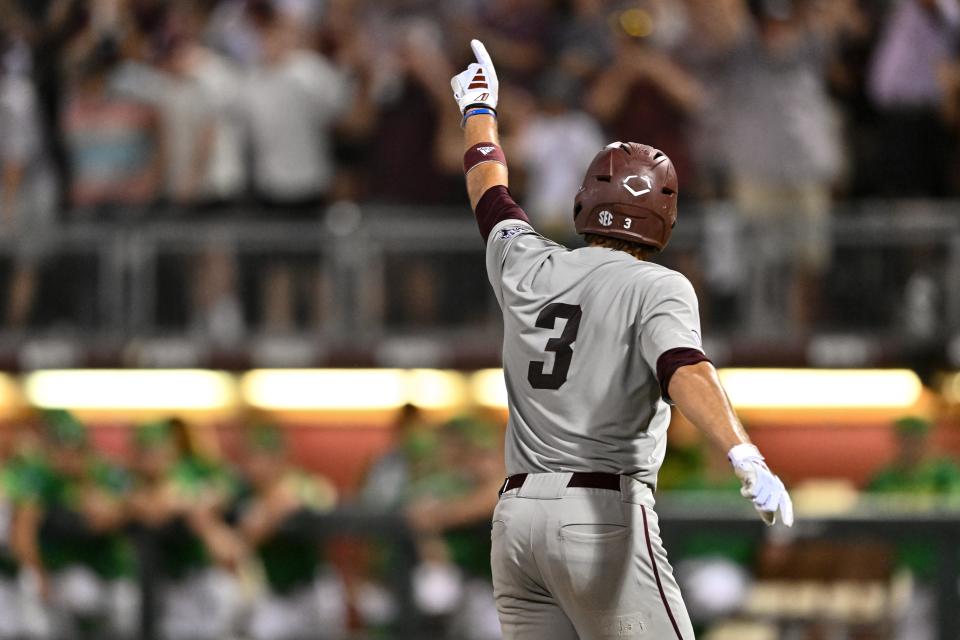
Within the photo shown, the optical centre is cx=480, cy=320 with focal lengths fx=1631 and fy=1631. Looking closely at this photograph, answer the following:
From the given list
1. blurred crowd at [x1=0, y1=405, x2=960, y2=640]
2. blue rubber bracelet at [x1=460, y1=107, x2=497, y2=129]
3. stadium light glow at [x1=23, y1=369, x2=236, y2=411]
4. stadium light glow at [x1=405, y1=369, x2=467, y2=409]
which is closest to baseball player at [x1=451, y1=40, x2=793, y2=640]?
blue rubber bracelet at [x1=460, y1=107, x2=497, y2=129]

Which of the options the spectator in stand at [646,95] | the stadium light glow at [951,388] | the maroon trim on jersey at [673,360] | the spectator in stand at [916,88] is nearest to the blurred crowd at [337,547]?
the stadium light glow at [951,388]

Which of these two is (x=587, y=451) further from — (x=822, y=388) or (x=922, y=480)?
(x=822, y=388)

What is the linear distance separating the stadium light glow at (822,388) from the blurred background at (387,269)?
0.09ft

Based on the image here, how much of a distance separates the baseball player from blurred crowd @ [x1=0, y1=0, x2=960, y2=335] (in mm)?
5284

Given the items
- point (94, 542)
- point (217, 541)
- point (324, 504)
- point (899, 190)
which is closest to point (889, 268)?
point (899, 190)

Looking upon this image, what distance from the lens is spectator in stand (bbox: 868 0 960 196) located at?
31.1 feet

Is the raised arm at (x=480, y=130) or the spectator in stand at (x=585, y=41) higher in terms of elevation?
the spectator in stand at (x=585, y=41)

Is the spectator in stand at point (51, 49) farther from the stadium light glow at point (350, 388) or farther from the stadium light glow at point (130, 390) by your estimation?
the stadium light glow at point (350, 388)

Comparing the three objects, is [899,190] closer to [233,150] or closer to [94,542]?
[233,150]

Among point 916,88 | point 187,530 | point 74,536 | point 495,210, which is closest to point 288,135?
point 187,530

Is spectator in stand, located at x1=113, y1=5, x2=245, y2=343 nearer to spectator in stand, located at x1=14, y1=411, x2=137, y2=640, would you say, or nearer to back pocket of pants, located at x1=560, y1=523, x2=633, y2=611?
spectator in stand, located at x1=14, y1=411, x2=137, y2=640

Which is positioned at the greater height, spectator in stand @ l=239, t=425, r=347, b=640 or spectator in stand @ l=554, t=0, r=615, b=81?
spectator in stand @ l=554, t=0, r=615, b=81

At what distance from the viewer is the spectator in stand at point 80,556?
28.5 ft

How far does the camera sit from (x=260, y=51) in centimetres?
1038
